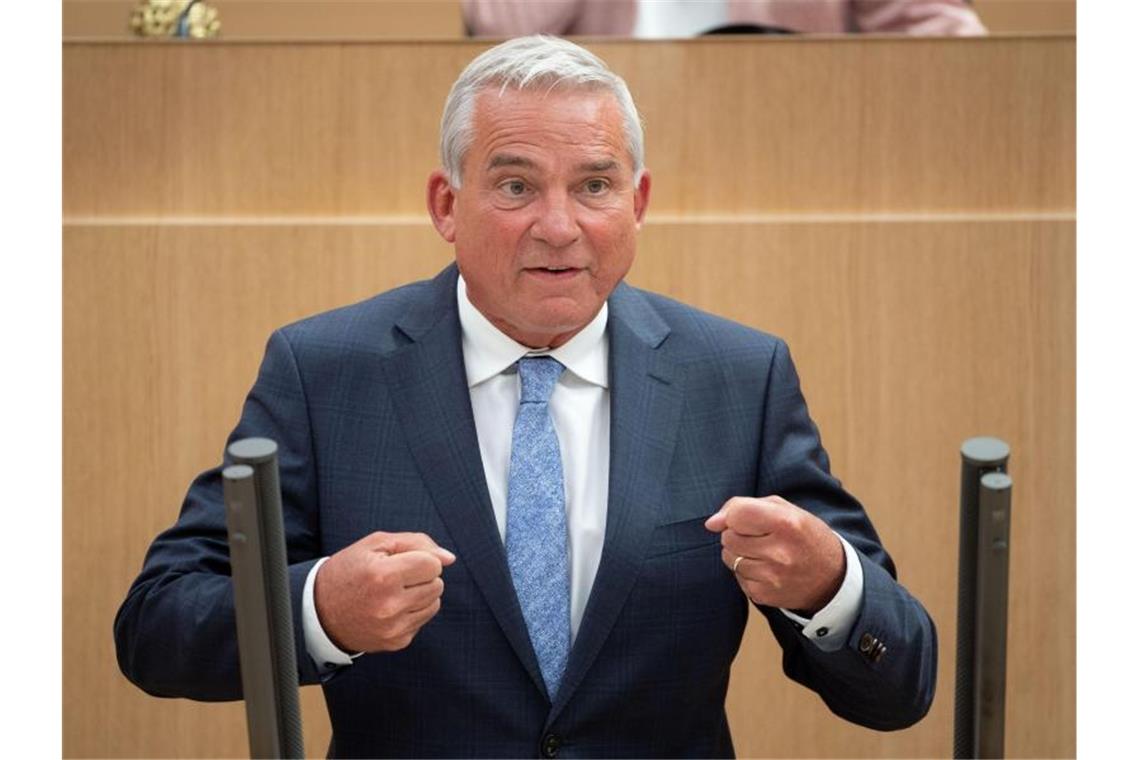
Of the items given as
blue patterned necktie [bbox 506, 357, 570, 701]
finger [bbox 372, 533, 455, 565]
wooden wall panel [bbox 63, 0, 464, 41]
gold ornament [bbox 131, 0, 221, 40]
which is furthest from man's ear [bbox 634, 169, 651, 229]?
wooden wall panel [bbox 63, 0, 464, 41]

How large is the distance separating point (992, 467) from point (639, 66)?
1.40 meters

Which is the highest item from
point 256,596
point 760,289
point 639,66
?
point 639,66

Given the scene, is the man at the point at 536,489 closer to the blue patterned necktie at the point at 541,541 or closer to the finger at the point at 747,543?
the blue patterned necktie at the point at 541,541

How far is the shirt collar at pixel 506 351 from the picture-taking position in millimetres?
1712

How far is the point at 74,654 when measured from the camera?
2.42 m

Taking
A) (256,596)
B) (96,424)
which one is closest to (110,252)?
(96,424)

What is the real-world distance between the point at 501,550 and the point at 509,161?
1.16ft

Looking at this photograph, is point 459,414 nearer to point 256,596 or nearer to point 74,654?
point 256,596

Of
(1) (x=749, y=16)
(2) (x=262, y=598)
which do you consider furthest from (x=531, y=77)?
(1) (x=749, y=16)

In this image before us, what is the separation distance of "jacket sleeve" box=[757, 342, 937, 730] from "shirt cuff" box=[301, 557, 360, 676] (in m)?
0.40

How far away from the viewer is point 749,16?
2.56 m

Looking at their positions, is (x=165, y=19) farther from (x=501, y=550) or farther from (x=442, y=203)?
(x=501, y=550)

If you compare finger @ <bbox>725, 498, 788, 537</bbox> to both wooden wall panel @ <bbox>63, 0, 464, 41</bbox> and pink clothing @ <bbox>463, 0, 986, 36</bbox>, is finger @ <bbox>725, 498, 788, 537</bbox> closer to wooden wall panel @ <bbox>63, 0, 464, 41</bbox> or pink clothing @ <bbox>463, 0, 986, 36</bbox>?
pink clothing @ <bbox>463, 0, 986, 36</bbox>

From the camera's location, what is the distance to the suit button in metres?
1.60
